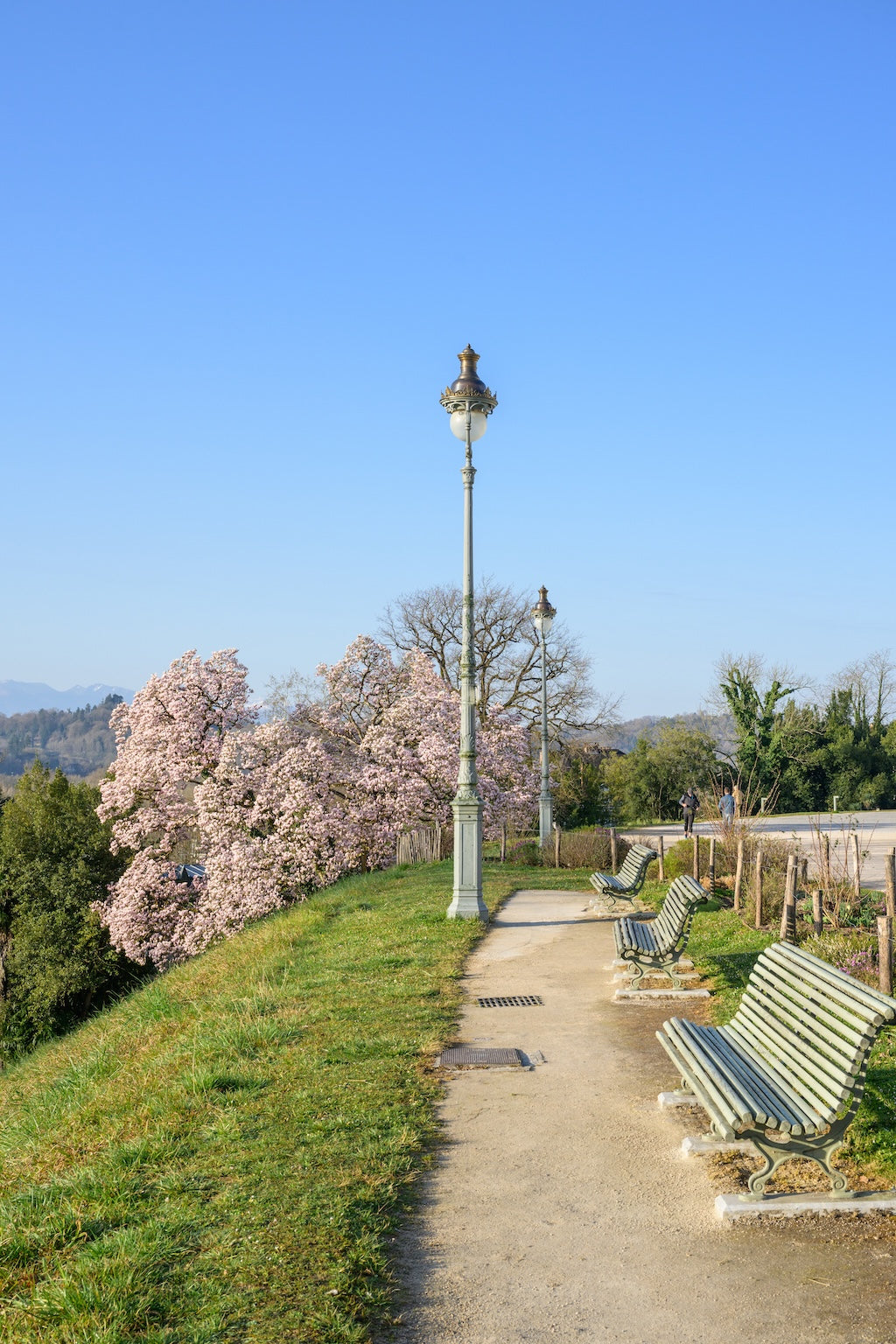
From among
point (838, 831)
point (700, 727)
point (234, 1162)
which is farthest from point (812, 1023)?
point (700, 727)

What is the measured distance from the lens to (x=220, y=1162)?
17.6 ft

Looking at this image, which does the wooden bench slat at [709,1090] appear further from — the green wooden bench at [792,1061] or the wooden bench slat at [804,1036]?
the wooden bench slat at [804,1036]

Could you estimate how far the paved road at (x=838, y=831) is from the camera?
17.0 m

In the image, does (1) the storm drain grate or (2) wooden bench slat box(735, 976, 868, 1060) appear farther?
(1) the storm drain grate

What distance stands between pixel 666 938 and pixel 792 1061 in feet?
13.2

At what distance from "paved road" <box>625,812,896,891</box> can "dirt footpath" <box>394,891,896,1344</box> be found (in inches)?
288

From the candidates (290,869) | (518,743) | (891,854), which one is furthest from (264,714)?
(891,854)

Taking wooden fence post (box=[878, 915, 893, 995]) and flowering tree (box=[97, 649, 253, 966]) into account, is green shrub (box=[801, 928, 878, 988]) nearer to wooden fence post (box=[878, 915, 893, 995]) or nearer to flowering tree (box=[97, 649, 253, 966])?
wooden fence post (box=[878, 915, 893, 995])

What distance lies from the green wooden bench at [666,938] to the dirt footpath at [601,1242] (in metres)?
1.97

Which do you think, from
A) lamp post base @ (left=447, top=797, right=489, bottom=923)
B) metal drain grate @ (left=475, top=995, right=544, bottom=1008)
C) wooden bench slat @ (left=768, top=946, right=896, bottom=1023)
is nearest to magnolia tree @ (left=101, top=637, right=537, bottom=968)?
lamp post base @ (left=447, top=797, right=489, bottom=923)

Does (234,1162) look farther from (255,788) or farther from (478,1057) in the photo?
(255,788)

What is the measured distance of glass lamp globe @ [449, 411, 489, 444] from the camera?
1366 centimetres

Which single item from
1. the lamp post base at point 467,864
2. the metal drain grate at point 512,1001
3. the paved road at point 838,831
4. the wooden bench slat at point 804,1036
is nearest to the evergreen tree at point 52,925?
the paved road at point 838,831

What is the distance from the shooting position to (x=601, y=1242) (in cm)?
457
